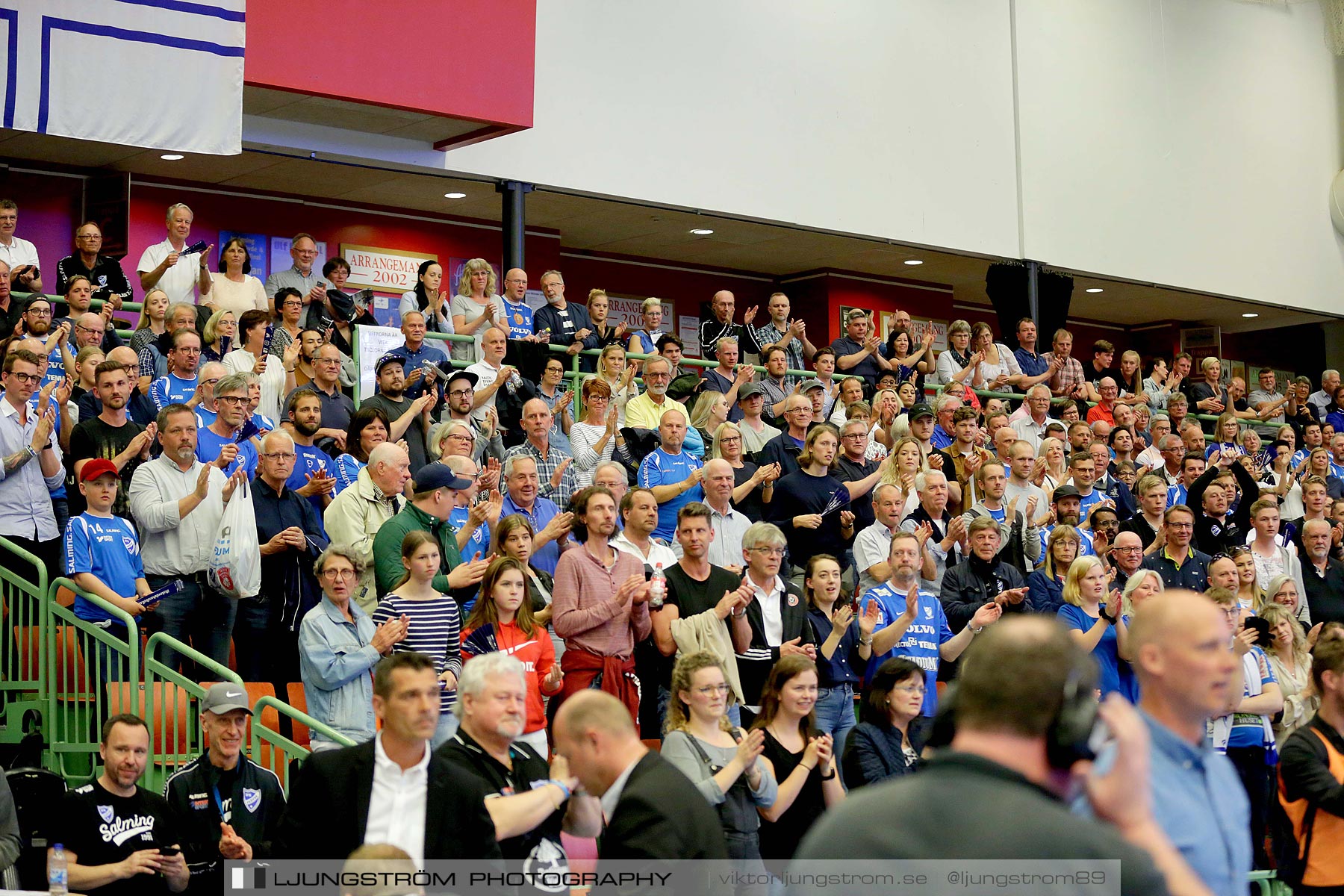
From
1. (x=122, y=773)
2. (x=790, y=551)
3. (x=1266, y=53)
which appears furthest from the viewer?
(x=1266, y=53)

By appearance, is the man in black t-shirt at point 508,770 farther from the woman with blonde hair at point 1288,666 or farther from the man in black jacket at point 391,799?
the woman with blonde hair at point 1288,666

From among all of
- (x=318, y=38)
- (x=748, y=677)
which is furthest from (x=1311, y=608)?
(x=318, y=38)

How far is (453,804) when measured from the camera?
432 centimetres

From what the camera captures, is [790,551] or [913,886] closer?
[913,886]

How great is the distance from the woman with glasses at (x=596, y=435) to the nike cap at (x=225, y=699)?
4.14 m

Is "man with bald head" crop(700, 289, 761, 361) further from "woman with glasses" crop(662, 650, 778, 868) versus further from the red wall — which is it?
"woman with glasses" crop(662, 650, 778, 868)

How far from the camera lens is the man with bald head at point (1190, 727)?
313 cm

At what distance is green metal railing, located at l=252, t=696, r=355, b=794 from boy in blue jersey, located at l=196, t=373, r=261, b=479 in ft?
5.63

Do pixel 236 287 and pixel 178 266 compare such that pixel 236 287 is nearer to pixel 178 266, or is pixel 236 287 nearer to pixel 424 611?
pixel 178 266

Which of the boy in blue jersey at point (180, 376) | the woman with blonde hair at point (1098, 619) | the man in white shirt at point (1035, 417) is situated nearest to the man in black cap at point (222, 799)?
the boy in blue jersey at point (180, 376)

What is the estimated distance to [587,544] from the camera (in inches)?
313

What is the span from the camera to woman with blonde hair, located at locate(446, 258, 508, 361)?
39.4 feet

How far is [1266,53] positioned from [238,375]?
687 inches

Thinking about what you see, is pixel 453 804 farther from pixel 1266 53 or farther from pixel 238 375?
pixel 1266 53
